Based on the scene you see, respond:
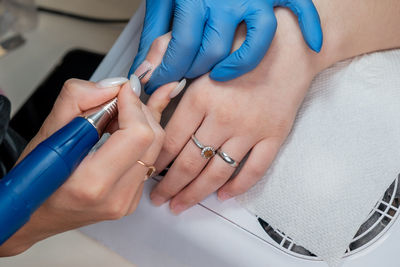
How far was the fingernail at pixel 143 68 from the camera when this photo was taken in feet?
1.84

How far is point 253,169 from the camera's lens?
55 cm

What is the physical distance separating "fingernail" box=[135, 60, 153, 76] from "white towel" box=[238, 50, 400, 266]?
240mm

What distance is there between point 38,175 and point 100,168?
0.22ft

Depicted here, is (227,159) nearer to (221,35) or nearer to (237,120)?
(237,120)

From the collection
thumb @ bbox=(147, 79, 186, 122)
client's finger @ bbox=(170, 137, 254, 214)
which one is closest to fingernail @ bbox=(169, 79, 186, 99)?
thumb @ bbox=(147, 79, 186, 122)

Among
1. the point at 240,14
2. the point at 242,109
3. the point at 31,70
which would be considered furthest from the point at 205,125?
the point at 31,70

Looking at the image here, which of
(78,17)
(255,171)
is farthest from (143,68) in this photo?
(78,17)

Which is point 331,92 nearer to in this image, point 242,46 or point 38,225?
point 242,46

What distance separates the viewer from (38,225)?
49cm

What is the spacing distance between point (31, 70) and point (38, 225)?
2.50 feet

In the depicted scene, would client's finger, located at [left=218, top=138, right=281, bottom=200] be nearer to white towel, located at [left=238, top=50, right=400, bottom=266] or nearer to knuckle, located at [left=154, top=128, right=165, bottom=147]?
white towel, located at [left=238, top=50, right=400, bottom=266]

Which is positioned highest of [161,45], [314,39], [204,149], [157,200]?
[314,39]

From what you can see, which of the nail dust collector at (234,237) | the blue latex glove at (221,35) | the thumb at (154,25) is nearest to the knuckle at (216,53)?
the blue latex glove at (221,35)

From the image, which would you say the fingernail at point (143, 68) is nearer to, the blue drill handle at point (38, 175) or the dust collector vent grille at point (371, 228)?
the blue drill handle at point (38, 175)
